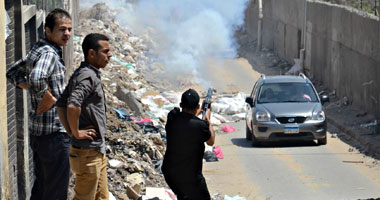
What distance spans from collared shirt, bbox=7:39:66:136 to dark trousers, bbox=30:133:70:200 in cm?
8

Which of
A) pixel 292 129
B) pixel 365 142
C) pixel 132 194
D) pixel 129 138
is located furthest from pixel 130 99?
pixel 132 194

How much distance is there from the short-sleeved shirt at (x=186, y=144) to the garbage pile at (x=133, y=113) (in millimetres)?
2983

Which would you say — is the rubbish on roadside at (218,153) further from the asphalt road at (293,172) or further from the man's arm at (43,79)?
the man's arm at (43,79)

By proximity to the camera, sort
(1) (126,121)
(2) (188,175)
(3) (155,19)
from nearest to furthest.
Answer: (2) (188,175), (1) (126,121), (3) (155,19)

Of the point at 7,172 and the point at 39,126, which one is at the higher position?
the point at 39,126

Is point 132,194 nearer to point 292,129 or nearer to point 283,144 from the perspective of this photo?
point 292,129

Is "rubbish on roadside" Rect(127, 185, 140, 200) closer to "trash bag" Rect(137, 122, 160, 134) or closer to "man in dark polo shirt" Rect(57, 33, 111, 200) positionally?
"man in dark polo shirt" Rect(57, 33, 111, 200)

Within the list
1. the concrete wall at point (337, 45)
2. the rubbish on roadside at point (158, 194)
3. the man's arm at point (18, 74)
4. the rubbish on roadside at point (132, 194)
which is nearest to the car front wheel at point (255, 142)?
the concrete wall at point (337, 45)

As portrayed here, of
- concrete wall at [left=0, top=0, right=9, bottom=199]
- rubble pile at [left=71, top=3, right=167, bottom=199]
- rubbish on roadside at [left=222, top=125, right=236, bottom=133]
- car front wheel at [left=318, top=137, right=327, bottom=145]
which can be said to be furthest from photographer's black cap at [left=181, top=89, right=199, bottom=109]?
rubbish on roadside at [left=222, top=125, right=236, bottom=133]

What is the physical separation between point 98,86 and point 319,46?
24871 mm

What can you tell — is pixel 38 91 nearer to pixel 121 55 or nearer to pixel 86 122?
pixel 86 122

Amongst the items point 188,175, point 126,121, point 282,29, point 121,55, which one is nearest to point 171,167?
point 188,175

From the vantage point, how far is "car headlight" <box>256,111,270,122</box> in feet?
60.5

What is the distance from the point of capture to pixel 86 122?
22.5 feet
